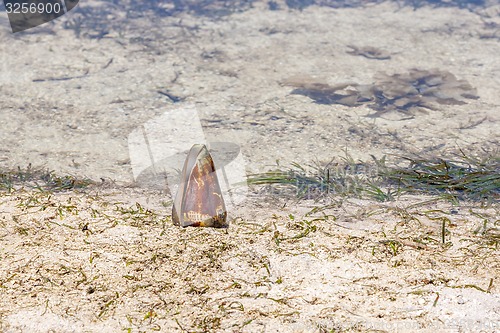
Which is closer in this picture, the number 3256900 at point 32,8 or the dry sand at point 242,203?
the dry sand at point 242,203

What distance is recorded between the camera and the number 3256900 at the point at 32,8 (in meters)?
8.06

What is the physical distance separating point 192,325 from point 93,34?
5763mm

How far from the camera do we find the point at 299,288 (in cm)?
284

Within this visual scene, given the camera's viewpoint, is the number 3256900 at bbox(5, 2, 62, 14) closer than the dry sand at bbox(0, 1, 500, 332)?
No

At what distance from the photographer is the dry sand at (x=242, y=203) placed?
2.70 m

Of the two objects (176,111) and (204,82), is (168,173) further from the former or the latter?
(204,82)

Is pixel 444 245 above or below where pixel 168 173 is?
above

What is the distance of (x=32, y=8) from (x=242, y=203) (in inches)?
227

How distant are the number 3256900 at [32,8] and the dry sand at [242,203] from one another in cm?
58

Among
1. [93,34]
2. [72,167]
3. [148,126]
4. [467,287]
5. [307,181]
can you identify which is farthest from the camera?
[93,34]

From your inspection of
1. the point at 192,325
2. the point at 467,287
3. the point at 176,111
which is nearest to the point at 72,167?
the point at 176,111

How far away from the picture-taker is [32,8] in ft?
26.7

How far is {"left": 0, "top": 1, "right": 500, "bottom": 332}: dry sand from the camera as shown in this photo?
2.70 metres

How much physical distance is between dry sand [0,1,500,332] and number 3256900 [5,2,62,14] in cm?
58
